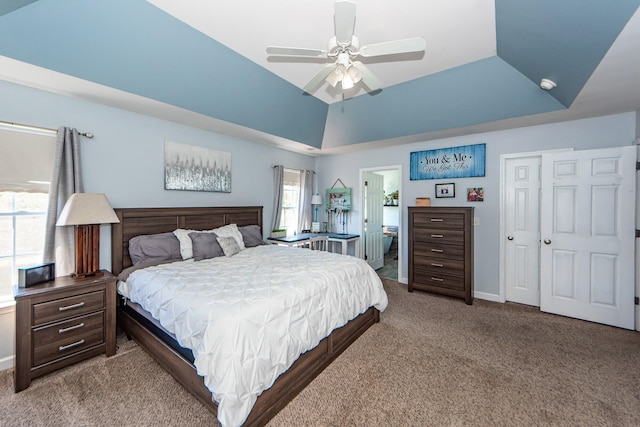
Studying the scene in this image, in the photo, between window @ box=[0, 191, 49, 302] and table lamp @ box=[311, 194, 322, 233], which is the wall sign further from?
window @ box=[0, 191, 49, 302]

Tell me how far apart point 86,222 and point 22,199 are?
0.75 metres

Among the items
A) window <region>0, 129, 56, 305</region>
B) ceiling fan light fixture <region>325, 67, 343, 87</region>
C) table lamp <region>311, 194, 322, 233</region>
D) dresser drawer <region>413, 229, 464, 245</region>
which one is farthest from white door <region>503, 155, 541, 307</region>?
window <region>0, 129, 56, 305</region>

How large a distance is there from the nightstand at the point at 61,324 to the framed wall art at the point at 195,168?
148 cm

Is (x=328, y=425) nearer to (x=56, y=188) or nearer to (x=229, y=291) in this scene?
(x=229, y=291)

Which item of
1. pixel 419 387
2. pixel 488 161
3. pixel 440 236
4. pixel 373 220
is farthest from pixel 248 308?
pixel 373 220

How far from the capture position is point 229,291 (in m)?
1.98

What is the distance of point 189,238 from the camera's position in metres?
3.22

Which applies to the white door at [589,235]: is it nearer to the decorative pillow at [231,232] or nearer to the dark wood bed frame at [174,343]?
the dark wood bed frame at [174,343]

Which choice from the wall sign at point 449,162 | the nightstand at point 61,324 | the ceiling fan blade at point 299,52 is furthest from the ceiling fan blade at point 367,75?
the nightstand at point 61,324

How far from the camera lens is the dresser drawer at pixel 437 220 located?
12.3ft

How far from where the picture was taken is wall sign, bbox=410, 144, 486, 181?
3986mm

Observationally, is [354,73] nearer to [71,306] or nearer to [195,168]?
[195,168]

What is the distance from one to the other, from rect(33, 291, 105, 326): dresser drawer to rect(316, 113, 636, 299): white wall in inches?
162

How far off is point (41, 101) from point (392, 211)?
723cm
